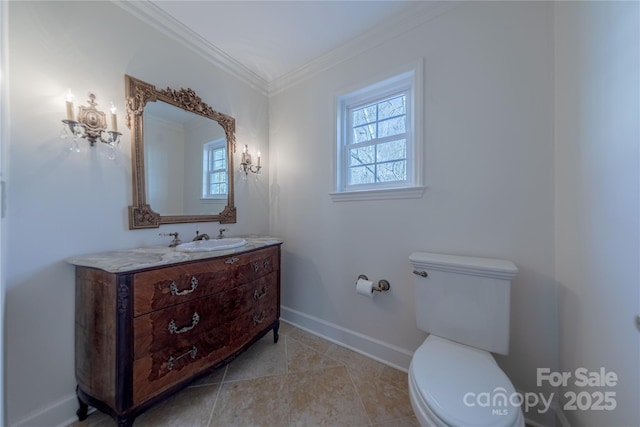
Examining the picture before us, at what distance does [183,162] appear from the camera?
1755mm

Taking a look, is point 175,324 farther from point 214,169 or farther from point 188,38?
point 188,38

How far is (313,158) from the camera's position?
6.88 ft

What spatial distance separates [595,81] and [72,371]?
Answer: 289 centimetres

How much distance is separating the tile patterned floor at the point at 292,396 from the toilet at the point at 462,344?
481 millimetres

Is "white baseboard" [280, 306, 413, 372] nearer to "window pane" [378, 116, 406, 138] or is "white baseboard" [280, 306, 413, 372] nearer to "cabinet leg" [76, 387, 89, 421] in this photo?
"cabinet leg" [76, 387, 89, 421]

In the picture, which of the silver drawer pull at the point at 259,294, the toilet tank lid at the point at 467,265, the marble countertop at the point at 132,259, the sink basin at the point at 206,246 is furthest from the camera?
the silver drawer pull at the point at 259,294

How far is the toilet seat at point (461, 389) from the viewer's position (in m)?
0.77

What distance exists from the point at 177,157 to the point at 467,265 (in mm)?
2079

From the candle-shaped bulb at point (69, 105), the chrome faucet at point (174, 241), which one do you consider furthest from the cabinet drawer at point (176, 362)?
the candle-shaped bulb at point (69, 105)

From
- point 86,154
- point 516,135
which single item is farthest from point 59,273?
point 516,135

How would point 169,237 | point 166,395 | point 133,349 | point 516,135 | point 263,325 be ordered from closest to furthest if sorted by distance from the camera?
point 133,349 → point 166,395 → point 516,135 → point 169,237 → point 263,325

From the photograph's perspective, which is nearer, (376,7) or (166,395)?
(166,395)

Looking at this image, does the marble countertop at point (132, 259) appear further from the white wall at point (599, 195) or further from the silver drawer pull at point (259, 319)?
the white wall at point (599, 195)

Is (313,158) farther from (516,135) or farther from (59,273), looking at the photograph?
(59,273)
